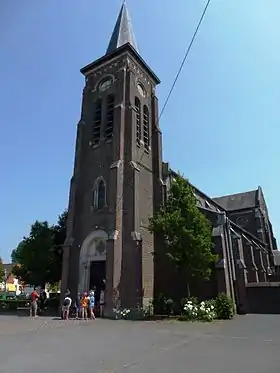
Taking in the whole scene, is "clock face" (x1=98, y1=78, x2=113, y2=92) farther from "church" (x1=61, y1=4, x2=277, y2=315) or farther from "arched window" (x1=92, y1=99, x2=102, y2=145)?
"arched window" (x1=92, y1=99, x2=102, y2=145)

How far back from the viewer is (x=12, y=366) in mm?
6918

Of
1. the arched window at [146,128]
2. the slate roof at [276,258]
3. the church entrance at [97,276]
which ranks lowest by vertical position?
the church entrance at [97,276]

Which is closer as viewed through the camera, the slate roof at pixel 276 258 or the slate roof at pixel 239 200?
the slate roof at pixel 276 258

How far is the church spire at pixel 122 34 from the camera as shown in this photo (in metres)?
33.3

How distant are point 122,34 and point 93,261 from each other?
2503cm

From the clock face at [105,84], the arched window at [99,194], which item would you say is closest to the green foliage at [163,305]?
the arched window at [99,194]

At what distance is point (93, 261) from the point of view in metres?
24.5

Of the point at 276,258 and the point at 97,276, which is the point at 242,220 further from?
the point at 97,276

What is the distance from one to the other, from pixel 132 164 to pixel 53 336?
626 inches

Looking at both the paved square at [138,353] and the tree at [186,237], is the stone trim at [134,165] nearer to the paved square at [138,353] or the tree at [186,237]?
the tree at [186,237]

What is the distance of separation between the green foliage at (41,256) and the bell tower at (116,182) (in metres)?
6.63

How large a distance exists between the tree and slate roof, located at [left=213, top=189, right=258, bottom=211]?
33.4m

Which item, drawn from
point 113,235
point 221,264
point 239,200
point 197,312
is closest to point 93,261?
point 113,235

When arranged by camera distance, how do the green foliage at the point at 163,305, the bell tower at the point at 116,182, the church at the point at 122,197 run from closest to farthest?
the green foliage at the point at 163,305, the bell tower at the point at 116,182, the church at the point at 122,197
